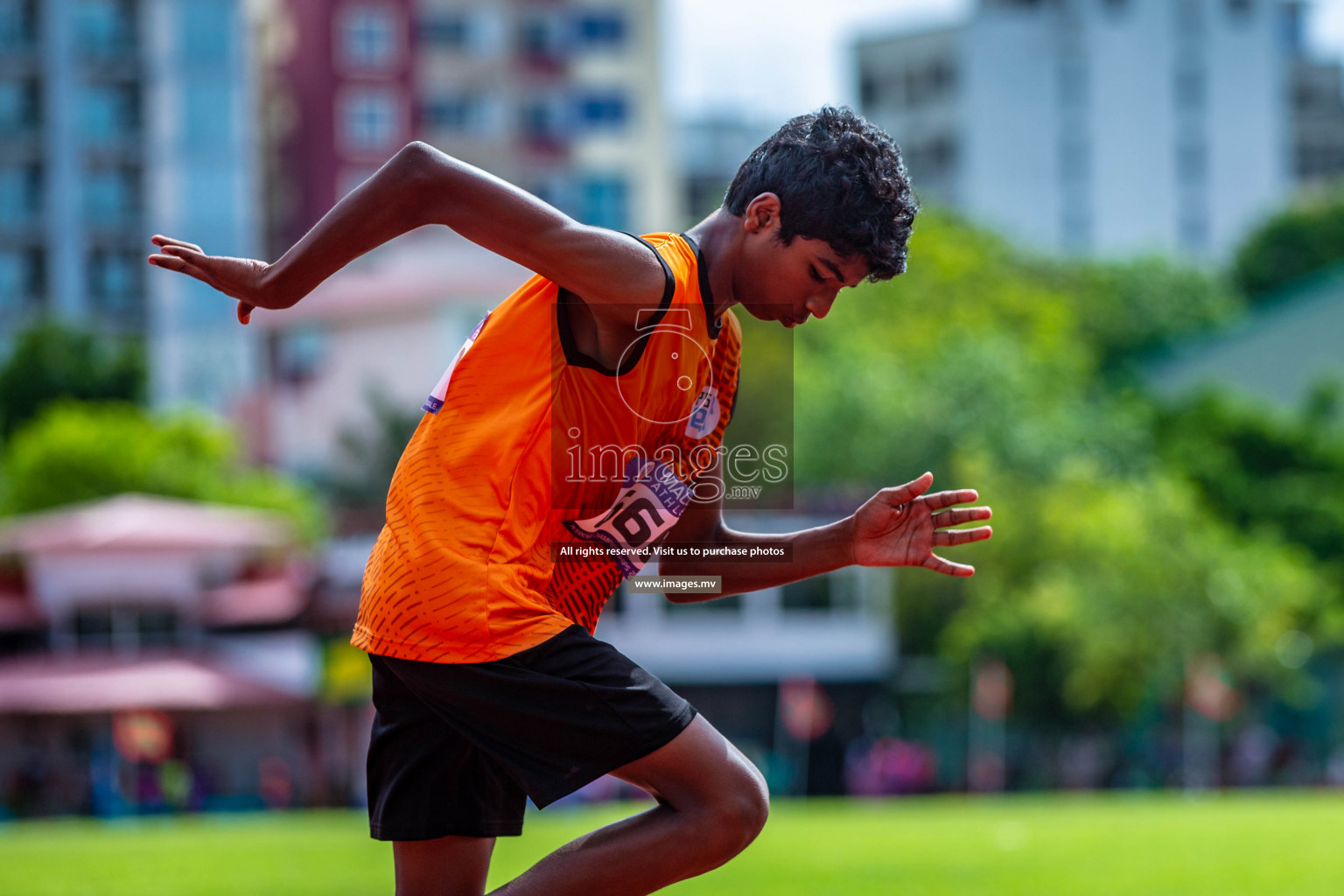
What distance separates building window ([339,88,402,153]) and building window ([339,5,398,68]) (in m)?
1.13

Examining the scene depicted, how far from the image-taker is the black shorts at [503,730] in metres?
3.20

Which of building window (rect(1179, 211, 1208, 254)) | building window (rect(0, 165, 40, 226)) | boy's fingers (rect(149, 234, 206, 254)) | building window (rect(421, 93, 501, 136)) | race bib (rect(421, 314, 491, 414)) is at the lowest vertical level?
race bib (rect(421, 314, 491, 414))

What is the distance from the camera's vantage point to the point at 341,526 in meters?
42.2

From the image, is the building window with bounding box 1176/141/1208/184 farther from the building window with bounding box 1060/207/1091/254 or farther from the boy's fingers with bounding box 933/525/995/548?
the boy's fingers with bounding box 933/525/995/548

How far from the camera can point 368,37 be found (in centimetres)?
6325

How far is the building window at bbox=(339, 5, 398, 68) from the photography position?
63000mm

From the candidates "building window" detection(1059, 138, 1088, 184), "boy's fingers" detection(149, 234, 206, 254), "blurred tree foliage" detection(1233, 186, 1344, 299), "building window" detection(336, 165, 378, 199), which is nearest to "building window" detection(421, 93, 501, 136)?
"building window" detection(336, 165, 378, 199)

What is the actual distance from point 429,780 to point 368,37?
62865mm

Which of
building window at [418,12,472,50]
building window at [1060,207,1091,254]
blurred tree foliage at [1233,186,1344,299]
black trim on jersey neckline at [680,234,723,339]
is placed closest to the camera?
black trim on jersey neckline at [680,234,723,339]

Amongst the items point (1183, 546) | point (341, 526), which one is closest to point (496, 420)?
point (1183, 546)

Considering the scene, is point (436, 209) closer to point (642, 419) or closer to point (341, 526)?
point (642, 419)

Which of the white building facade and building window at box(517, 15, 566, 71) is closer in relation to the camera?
building window at box(517, 15, 566, 71)

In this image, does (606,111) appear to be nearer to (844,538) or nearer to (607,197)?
(607,197)

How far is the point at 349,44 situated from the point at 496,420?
62631 mm
